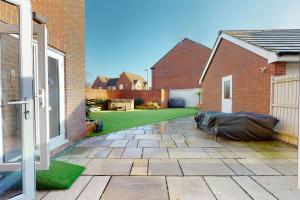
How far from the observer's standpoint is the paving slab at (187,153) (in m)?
3.96

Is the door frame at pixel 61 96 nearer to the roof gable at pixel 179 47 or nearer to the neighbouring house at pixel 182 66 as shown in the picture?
the neighbouring house at pixel 182 66

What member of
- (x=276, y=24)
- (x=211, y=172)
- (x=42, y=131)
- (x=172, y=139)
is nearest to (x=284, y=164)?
(x=211, y=172)

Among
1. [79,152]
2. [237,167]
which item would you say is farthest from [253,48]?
[79,152]

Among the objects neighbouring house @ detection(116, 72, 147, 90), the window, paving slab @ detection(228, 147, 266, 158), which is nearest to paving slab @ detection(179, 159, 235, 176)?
paving slab @ detection(228, 147, 266, 158)

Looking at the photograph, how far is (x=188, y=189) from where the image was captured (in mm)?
2521

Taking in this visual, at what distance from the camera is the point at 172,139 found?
18.3 ft

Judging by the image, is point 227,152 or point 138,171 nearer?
point 138,171

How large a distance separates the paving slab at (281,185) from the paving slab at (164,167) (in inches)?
44.9

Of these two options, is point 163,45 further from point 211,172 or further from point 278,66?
point 211,172

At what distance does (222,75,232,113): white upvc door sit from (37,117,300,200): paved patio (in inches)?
166

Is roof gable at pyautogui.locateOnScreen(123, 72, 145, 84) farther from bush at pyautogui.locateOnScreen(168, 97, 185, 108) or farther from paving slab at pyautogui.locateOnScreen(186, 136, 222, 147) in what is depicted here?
paving slab at pyautogui.locateOnScreen(186, 136, 222, 147)

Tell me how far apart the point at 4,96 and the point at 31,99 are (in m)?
0.96

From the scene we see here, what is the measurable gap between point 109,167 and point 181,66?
23165mm

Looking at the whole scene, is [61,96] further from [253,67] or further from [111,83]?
[111,83]
